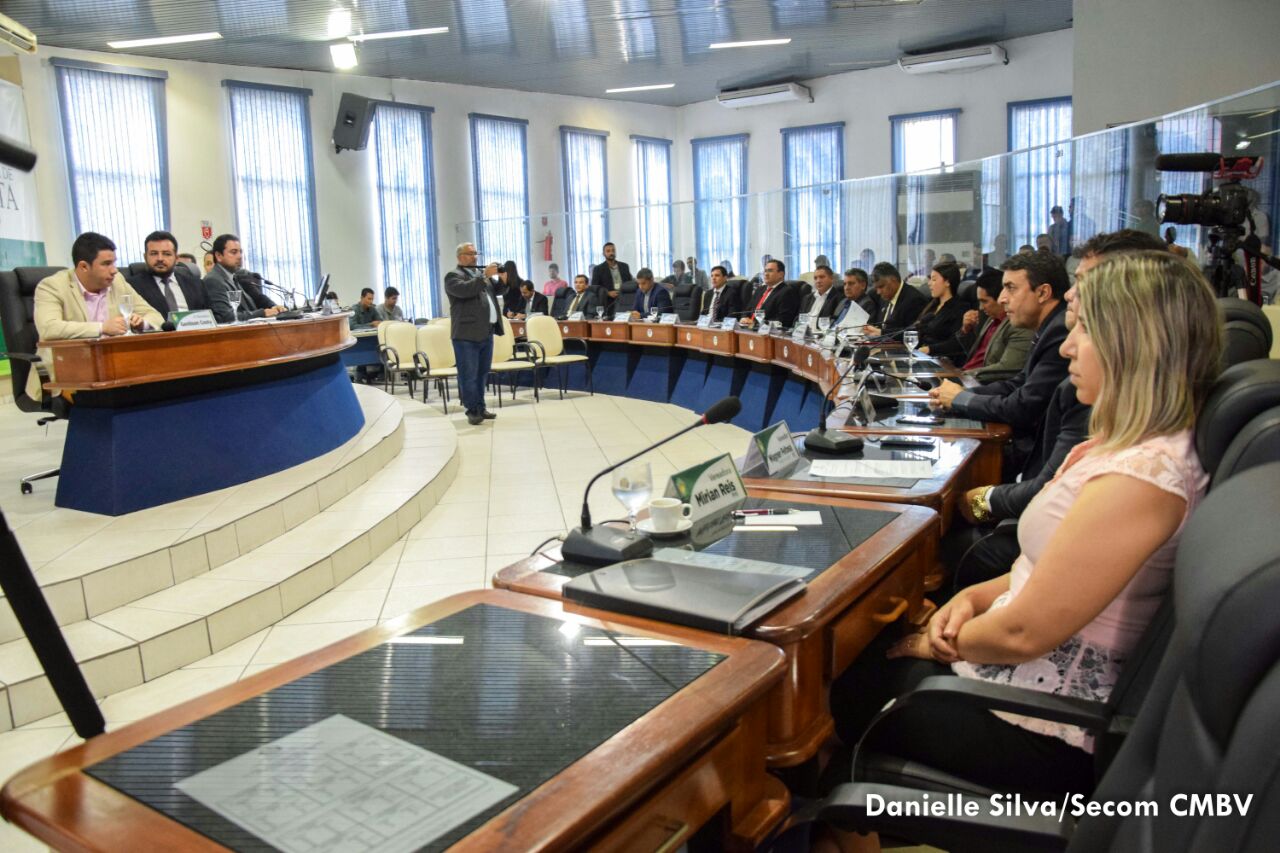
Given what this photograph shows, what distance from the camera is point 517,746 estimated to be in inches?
37.3

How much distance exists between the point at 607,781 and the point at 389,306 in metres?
11.5

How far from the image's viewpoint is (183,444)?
4.10m

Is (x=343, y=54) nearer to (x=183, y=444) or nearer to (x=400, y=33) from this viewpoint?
(x=400, y=33)

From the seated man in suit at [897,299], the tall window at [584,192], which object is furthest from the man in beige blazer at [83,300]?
the tall window at [584,192]

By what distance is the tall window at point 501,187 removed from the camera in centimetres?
1305

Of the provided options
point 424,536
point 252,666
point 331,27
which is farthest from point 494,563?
point 331,27

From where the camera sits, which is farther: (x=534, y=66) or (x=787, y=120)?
(x=787, y=120)

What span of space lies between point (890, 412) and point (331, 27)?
27.7 ft

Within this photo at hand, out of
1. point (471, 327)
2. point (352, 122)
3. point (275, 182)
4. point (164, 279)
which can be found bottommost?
point (471, 327)

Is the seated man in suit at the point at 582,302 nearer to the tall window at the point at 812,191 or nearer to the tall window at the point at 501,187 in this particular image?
the tall window at the point at 501,187

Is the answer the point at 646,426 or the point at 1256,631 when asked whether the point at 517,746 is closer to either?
the point at 1256,631

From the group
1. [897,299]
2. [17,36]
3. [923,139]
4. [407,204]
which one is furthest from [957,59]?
[17,36]

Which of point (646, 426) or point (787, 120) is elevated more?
point (787, 120)

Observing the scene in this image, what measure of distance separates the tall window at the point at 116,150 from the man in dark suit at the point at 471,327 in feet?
14.2
